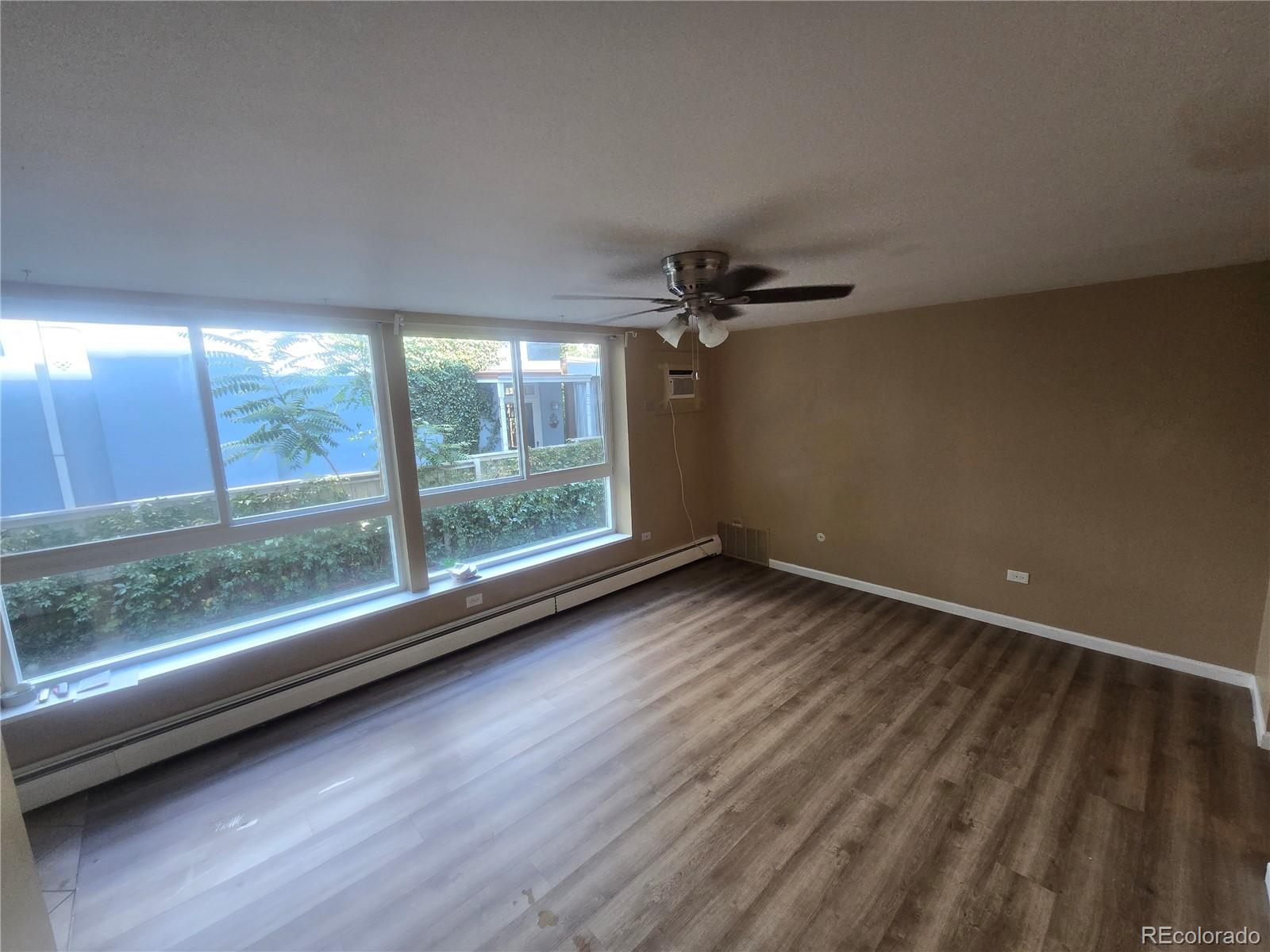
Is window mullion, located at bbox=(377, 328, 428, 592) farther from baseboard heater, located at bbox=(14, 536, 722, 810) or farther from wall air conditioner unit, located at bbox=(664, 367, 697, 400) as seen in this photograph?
wall air conditioner unit, located at bbox=(664, 367, 697, 400)

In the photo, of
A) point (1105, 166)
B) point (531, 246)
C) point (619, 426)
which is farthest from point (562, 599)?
point (1105, 166)

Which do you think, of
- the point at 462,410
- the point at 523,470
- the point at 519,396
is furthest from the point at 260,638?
the point at 519,396

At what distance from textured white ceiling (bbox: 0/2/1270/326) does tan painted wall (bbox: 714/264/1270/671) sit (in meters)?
0.93

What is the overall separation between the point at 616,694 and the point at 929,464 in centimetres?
289

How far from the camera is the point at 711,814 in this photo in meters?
2.05

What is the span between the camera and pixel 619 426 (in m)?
4.47

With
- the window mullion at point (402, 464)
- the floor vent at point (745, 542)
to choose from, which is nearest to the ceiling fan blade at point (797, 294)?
the window mullion at point (402, 464)

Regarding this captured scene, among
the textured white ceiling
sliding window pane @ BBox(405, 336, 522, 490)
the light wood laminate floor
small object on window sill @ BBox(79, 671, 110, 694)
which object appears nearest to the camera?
the textured white ceiling

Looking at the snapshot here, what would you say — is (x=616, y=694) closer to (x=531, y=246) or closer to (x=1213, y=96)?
(x=531, y=246)

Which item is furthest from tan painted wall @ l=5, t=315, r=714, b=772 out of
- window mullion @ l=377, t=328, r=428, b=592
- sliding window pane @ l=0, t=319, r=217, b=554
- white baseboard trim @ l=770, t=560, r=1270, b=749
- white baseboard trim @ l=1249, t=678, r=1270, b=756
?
white baseboard trim @ l=1249, t=678, r=1270, b=756

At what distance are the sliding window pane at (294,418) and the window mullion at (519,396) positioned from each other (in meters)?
1.03

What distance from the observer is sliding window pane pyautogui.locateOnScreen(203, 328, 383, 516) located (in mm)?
2725

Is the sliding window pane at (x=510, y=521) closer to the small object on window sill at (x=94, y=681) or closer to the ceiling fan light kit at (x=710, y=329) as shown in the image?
the small object on window sill at (x=94, y=681)

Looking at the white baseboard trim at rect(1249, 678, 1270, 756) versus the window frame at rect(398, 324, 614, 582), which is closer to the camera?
the white baseboard trim at rect(1249, 678, 1270, 756)
